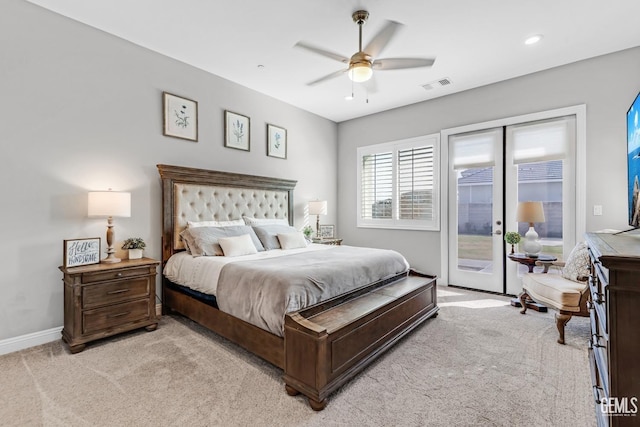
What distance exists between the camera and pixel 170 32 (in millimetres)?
3012

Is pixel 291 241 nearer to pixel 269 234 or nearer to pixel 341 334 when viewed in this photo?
pixel 269 234

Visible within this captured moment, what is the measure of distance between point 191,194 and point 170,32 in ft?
5.67

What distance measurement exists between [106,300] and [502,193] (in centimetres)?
482

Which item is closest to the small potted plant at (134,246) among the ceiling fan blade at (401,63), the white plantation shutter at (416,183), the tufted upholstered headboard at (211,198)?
the tufted upholstered headboard at (211,198)

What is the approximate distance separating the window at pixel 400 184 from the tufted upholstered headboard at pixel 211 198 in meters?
1.61

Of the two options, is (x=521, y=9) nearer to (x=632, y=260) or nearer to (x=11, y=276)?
(x=632, y=260)

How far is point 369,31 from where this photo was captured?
293cm

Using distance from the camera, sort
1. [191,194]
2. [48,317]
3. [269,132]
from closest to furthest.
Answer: [48,317] < [191,194] < [269,132]

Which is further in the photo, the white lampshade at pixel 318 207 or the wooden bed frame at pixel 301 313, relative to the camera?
the white lampshade at pixel 318 207

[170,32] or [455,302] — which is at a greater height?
[170,32]

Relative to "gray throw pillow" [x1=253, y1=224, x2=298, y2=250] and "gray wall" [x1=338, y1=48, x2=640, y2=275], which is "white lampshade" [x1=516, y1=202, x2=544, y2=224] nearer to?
"gray wall" [x1=338, y1=48, x2=640, y2=275]

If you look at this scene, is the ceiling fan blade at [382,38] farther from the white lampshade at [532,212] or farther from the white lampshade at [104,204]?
the white lampshade at [104,204]

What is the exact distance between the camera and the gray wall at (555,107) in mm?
3307

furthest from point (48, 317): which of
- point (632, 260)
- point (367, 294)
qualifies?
point (632, 260)
